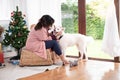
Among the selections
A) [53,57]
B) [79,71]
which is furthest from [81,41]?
[79,71]

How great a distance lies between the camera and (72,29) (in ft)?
15.8

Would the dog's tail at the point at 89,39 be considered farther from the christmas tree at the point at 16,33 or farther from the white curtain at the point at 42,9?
the christmas tree at the point at 16,33

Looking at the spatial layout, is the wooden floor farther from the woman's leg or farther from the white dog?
the white dog

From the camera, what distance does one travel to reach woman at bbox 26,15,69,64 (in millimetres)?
3777

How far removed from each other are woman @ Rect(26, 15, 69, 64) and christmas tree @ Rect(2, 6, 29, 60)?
0.54m

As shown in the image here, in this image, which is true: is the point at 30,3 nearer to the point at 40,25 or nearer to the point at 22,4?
the point at 22,4

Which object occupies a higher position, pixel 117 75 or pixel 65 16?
pixel 65 16

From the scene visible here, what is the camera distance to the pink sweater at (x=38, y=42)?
12.4 feet

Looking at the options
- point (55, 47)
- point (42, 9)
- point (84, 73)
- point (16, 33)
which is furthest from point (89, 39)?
point (16, 33)

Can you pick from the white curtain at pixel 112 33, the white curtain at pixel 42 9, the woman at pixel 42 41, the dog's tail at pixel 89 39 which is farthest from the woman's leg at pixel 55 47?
the white curtain at pixel 42 9

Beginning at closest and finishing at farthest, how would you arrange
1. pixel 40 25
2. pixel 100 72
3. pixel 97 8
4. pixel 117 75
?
pixel 117 75 → pixel 100 72 → pixel 40 25 → pixel 97 8

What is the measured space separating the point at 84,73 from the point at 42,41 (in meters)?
1.06

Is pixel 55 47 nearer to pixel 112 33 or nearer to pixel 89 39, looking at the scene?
pixel 89 39

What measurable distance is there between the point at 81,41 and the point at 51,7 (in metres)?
Answer: 1.19
